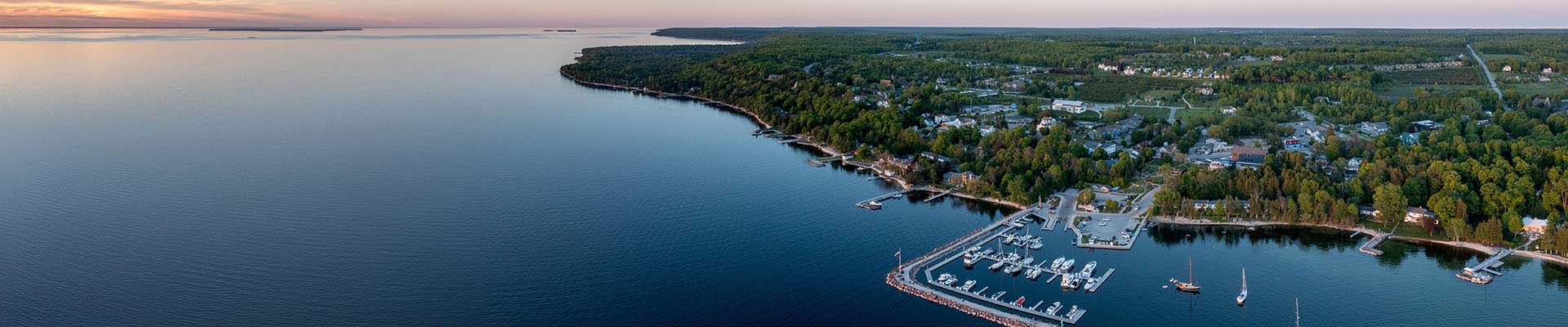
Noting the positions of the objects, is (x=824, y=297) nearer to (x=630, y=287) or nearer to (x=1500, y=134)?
(x=630, y=287)

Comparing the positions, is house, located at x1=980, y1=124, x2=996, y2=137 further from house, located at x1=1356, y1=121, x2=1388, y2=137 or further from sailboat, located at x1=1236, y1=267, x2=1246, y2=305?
sailboat, located at x1=1236, y1=267, x2=1246, y2=305

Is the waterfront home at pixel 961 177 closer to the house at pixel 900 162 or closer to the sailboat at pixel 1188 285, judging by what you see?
the house at pixel 900 162

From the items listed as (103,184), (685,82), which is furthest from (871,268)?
(685,82)

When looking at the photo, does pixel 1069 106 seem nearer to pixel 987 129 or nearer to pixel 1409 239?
pixel 987 129

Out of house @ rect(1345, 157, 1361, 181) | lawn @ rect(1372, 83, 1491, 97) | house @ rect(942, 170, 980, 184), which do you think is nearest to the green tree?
house @ rect(1345, 157, 1361, 181)

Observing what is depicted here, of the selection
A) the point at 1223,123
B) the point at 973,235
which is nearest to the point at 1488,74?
the point at 1223,123

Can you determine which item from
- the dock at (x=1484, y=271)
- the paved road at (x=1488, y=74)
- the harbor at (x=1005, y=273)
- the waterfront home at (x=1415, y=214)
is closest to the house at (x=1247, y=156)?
the waterfront home at (x=1415, y=214)
